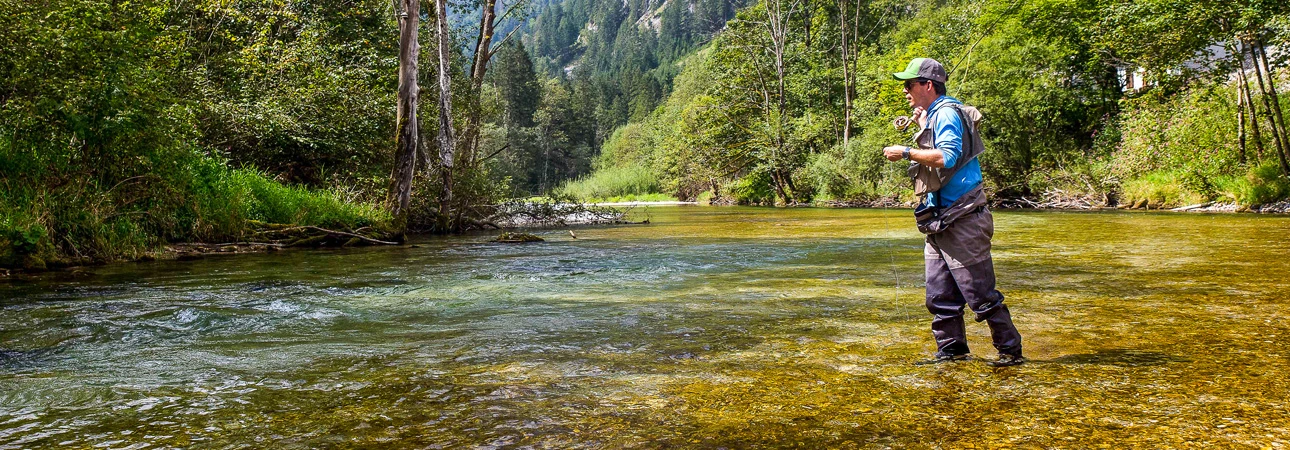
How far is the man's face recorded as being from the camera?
437 cm

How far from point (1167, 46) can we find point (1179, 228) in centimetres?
1057

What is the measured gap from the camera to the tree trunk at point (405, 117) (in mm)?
14789

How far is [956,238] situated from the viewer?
4.10m

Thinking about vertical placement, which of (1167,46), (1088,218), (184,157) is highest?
(1167,46)

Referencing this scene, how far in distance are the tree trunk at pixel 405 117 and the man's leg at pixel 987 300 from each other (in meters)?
12.2

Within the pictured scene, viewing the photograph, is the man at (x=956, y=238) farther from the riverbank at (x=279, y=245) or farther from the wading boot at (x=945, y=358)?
the riverbank at (x=279, y=245)

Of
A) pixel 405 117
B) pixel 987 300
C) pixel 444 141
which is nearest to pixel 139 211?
pixel 405 117

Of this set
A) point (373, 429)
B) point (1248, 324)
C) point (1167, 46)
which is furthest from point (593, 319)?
point (1167, 46)

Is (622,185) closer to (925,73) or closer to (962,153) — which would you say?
(925,73)

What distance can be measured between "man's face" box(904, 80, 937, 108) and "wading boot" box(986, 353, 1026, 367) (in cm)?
140

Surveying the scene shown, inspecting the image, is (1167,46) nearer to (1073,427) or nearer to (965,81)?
(965,81)

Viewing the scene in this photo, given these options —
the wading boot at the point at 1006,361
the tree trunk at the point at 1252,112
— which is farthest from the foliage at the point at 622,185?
the wading boot at the point at 1006,361

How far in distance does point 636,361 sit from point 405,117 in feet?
39.0

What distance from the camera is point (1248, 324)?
4910mm
